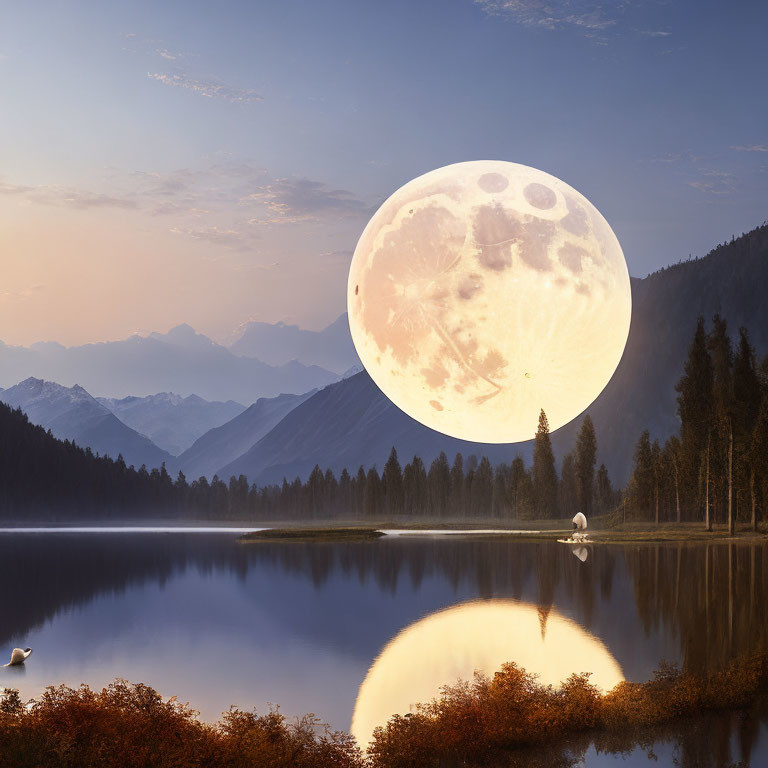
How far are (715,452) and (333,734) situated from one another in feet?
336

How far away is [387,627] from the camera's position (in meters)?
46.7

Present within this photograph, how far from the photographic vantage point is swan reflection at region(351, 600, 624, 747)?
3066cm

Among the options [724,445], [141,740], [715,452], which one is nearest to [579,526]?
[715,452]

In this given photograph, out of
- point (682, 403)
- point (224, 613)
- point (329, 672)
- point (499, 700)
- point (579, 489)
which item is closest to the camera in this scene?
point (499, 700)

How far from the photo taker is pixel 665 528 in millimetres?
124000

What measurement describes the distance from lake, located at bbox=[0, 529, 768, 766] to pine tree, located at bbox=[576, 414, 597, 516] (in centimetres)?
9786

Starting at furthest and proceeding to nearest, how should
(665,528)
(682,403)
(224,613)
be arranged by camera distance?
1. (682,403)
2. (665,528)
3. (224,613)

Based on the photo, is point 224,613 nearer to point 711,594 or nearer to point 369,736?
point 711,594

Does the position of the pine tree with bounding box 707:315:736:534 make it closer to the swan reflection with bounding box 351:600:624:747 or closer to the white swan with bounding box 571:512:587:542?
the white swan with bounding box 571:512:587:542

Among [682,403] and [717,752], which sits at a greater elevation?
[682,403]

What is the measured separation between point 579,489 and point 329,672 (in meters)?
158

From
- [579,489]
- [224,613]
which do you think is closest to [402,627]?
[224,613]

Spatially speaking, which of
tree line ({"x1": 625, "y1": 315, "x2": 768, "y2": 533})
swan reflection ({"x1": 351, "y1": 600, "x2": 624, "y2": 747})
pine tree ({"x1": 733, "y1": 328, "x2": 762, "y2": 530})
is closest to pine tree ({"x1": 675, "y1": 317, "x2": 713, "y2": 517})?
tree line ({"x1": 625, "y1": 315, "x2": 768, "y2": 533})

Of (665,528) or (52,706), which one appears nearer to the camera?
(52,706)
